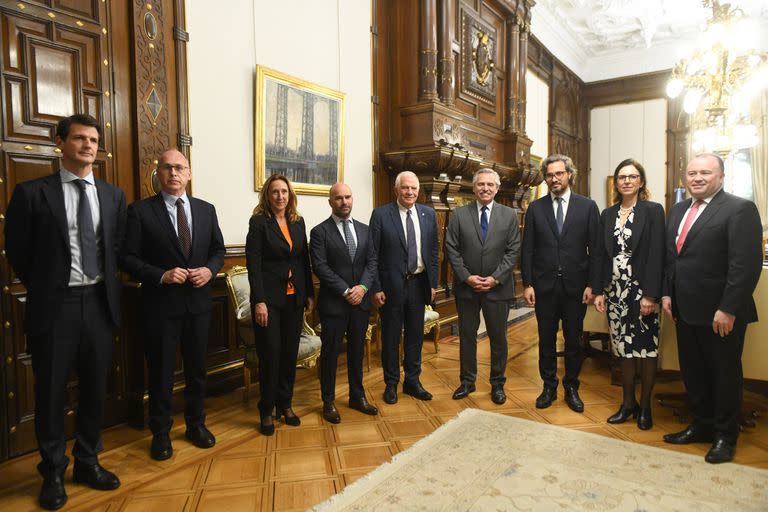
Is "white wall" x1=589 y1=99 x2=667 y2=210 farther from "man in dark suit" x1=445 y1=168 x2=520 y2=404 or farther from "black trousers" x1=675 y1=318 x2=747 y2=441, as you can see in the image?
"black trousers" x1=675 y1=318 x2=747 y2=441

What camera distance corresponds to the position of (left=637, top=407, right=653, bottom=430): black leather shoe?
117 inches

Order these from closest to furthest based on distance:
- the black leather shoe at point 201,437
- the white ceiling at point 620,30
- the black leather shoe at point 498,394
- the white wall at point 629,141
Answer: the black leather shoe at point 201,437
the black leather shoe at point 498,394
the white ceiling at point 620,30
the white wall at point 629,141

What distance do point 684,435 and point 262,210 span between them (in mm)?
2623

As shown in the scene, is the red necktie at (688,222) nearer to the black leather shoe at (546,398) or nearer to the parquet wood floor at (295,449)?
the parquet wood floor at (295,449)

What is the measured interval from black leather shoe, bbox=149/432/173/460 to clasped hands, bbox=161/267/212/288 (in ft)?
2.66

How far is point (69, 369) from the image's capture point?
2357 mm

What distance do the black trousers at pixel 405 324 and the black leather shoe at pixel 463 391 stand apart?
11.3 inches

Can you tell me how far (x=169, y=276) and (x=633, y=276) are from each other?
252cm

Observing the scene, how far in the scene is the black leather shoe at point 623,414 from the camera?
3.07m

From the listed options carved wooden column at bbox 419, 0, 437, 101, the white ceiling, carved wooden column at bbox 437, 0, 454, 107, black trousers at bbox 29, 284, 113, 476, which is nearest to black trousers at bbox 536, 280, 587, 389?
black trousers at bbox 29, 284, 113, 476

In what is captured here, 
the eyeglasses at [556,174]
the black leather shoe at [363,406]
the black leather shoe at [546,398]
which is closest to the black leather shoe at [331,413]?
the black leather shoe at [363,406]

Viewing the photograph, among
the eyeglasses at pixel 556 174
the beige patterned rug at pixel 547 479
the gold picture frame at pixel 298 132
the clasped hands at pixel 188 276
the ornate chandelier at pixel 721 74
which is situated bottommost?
the beige patterned rug at pixel 547 479

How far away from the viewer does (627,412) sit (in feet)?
10.1

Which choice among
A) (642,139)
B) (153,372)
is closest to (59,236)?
(153,372)
